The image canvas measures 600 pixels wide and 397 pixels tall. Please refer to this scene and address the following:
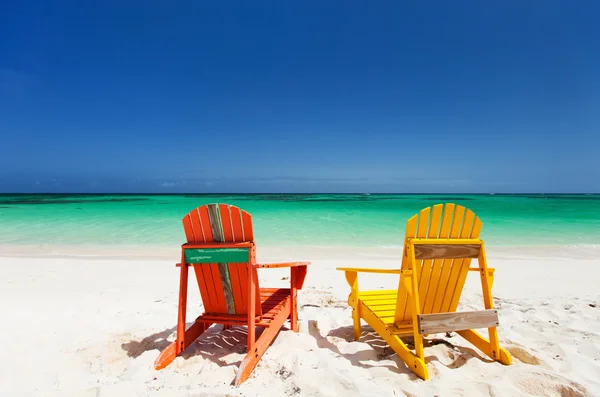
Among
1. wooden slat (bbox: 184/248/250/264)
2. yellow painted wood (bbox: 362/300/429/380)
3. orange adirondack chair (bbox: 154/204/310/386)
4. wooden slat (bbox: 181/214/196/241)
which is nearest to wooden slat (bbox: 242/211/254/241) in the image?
orange adirondack chair (bbox: 154/204/310/386)

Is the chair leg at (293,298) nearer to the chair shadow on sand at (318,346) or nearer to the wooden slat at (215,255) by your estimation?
the chair shadow on sand at (318,346)

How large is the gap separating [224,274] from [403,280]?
161 centimetres

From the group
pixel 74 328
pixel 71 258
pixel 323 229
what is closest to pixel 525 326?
pixel 74 328

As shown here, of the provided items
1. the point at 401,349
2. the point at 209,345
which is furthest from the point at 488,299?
the point at 209,345

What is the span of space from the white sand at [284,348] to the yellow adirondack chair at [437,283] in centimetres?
21

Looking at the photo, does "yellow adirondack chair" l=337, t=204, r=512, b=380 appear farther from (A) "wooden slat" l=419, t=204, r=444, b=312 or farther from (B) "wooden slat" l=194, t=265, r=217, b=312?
(B) "wooden slat" l=194, t=265, r=217, b=312

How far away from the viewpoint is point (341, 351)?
3.16 meters

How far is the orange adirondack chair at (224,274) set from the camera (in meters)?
2.87

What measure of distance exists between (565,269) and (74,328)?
341 inches

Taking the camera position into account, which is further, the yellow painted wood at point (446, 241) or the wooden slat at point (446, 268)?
the wooden slat at point (446, 268)

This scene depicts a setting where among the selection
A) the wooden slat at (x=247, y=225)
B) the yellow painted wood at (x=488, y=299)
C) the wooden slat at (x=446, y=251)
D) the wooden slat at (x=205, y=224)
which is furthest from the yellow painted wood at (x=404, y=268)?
the wooden slat at (x=205, y=224)

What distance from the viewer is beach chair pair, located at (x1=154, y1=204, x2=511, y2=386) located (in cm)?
275

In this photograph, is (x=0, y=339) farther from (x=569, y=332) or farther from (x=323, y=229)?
(x=323, y=229)

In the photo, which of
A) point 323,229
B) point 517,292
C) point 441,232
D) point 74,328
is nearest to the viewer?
point 441,232
